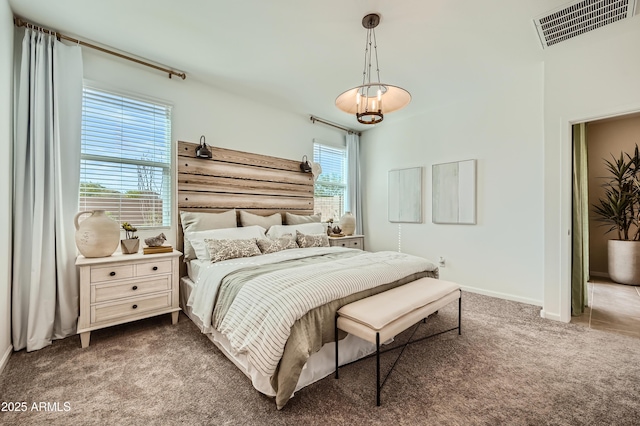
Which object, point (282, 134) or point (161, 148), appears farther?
point (282, 134)

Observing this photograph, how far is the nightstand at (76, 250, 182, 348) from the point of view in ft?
7.43

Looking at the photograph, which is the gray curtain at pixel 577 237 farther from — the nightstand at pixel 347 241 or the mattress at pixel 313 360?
the nightstand at pixel 347 241

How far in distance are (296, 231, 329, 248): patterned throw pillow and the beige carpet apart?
4.89 feet

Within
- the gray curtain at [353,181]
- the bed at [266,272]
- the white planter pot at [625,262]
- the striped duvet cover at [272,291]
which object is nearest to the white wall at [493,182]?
the gray curtain at [353,181]

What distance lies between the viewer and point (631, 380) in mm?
1841

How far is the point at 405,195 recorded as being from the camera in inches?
179

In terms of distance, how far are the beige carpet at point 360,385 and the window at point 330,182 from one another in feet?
9.50

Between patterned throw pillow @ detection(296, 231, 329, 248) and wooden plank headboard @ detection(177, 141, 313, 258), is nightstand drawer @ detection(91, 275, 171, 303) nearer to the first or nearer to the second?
wooden plank headboard @ detection(177, 141, 313, 258)

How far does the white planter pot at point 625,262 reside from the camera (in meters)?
4.10

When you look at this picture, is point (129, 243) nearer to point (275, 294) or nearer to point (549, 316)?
point (275, 294)

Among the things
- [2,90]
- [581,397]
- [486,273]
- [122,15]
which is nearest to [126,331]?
[2,90]

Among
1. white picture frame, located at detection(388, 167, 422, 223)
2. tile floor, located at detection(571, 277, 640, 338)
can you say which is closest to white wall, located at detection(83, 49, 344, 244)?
white picture frame, located at detection(388, 167, 422, 223)

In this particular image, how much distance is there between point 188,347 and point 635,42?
481 cm

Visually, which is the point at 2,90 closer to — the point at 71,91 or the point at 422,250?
the point at 71,91
